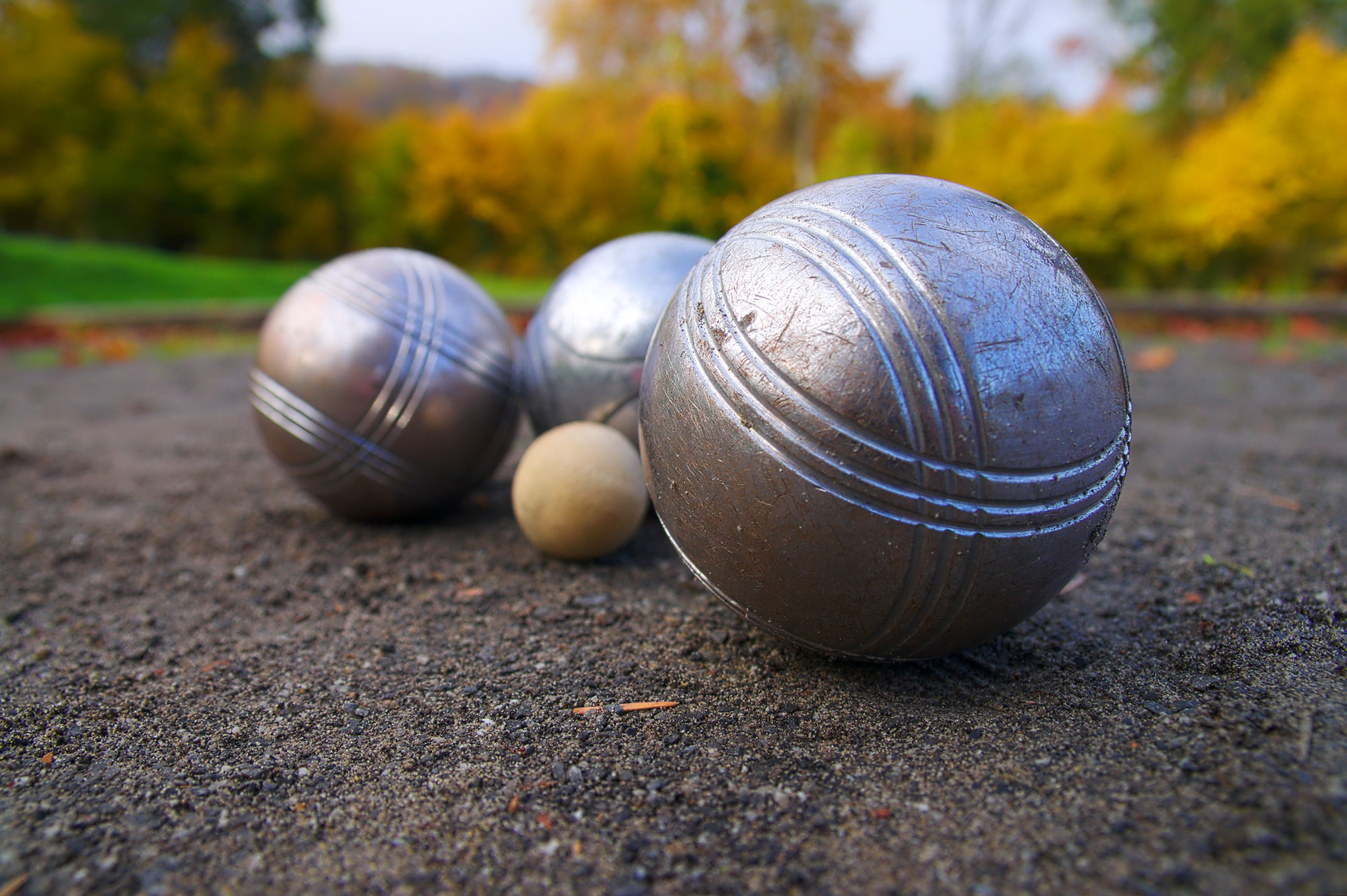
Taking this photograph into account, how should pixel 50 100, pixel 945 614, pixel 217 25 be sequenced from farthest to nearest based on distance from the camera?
pixel 217 25
pixel 50 100
pixel 945 614

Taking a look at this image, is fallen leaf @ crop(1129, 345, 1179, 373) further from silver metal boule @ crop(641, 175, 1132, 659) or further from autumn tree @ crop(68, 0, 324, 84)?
autumn tree @ crop(68, 0, 324, 84)

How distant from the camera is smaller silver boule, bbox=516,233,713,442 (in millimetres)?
4566

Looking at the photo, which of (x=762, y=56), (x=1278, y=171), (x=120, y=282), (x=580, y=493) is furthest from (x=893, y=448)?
(x=762, y=56)

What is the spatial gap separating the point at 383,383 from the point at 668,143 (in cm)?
1656

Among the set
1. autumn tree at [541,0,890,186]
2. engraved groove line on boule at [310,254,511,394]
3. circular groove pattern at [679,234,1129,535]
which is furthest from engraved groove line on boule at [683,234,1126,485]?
autumn tree at [541,0,890,186]

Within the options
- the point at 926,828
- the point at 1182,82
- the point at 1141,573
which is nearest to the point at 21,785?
the point at 926,828

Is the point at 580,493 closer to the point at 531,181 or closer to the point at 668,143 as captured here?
the point at 668,143

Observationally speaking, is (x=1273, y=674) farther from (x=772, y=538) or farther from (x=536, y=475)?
(x=536, y=475)

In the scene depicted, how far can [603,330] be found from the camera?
4602 mm

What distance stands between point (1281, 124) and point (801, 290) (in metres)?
21.1


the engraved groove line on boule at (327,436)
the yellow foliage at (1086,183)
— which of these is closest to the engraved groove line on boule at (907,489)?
the engraved groove line on boule at (327,436)

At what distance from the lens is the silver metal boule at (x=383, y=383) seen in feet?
15.2

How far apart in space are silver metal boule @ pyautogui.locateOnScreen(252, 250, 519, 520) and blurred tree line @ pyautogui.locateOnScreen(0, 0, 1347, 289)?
15.0 meters

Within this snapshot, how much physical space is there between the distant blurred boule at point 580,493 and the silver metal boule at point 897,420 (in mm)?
1237
